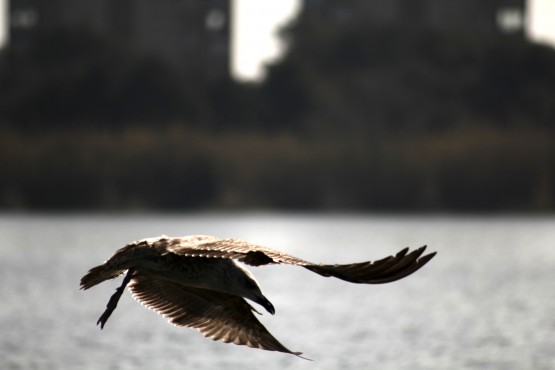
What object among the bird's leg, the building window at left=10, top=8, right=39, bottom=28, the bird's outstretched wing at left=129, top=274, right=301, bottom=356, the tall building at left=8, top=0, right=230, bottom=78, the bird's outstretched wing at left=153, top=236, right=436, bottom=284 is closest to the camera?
the bird's outstretched wing at left=153, top=236, right=436, bottom=284

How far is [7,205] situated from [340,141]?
20.6m

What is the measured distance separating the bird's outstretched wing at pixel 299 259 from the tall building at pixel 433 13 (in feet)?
312

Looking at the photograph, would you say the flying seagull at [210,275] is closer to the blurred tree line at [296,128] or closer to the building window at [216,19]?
the blurred tree line at [296,128]

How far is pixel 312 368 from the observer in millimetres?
21922

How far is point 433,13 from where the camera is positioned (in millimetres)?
106000

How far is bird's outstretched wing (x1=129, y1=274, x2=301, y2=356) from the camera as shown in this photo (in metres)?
10.8

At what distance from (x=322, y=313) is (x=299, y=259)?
2701cm

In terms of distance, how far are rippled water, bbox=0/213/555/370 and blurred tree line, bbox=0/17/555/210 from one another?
417 cm

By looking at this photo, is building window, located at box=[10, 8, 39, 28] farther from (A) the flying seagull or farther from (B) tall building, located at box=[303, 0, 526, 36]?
(A) the flying seagull

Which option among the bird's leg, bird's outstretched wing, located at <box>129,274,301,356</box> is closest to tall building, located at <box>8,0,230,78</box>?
bird's outstretched wing, located at <box>129,274,301,356</box>

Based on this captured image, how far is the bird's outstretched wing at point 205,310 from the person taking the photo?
10.8 meters

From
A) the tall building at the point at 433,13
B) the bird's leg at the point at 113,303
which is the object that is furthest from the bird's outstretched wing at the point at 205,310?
the tall building at the point at 433,13

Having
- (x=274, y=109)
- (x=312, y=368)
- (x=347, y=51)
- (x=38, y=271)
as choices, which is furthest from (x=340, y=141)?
(x=312, y=368)

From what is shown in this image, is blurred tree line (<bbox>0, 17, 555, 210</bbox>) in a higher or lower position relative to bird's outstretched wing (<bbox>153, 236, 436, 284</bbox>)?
higher
